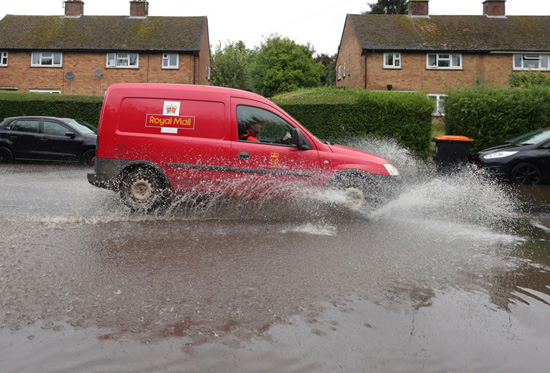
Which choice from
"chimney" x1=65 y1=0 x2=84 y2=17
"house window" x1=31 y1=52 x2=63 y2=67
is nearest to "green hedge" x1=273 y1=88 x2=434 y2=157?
"house window" x1=31 y1=52 x2=63 y2=67

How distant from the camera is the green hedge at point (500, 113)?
15984 millimetres

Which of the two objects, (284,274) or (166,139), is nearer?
(284,274)

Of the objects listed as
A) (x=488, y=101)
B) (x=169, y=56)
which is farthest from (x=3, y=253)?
(x=169, y=56)

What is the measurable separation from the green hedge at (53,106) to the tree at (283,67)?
3086 centimetres

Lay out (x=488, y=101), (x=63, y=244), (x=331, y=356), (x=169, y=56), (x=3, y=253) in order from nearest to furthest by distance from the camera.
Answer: (x=331, y=356) → (x=3, y=253) → (x=63, y=244) → (x=488, y=101) → (x=169, y=56)

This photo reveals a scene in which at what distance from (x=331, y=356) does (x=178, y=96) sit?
5460 millimetres

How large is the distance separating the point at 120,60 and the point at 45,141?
2197 centimetres

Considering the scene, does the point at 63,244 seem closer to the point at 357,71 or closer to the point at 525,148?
the point at 525,148

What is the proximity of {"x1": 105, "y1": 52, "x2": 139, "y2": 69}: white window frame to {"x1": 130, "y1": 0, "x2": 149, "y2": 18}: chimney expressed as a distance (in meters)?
5.02

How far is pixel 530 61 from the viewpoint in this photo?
112 ft

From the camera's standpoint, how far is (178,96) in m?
7.71

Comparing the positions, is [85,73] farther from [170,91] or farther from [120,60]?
[170,91]

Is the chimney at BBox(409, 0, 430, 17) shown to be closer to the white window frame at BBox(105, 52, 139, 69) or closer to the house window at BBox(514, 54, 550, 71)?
the house window at BBox(514, 54, 550, 71)

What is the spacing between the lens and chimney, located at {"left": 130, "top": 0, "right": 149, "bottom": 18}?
38.5 metres
